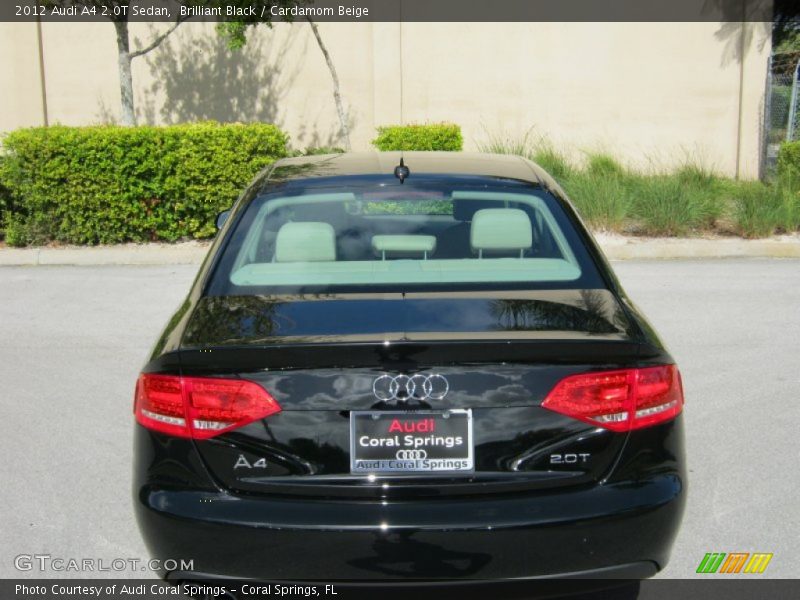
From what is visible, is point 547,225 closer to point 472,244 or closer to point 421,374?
point 472,244

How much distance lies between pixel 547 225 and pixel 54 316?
578 centimetres

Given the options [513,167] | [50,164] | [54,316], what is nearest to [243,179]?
[50,164]

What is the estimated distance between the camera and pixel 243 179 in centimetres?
1215

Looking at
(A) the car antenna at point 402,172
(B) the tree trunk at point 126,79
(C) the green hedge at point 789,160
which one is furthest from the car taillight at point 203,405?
(C) the green hedge at point 789,160

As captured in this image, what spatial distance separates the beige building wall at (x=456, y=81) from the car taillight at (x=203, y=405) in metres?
13.7

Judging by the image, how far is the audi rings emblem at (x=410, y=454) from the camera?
3.03m

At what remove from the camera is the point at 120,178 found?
38.8 feet

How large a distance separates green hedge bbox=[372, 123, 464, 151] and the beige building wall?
2529mm

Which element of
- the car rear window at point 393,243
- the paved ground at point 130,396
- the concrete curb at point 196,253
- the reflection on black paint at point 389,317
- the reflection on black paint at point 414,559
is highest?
the car rear window at point 393,243

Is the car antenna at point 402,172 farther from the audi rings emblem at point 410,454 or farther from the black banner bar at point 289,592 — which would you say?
the black banner bar at point 289,592

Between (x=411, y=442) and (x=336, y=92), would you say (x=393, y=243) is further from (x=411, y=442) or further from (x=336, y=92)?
(x=336, y=92)

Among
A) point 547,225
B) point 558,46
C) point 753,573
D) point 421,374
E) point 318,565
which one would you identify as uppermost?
point 558,46

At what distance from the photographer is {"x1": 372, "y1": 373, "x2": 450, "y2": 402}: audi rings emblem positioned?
3.00 m

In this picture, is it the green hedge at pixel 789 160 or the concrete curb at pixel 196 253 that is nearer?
the concrete curb at pixel 196 253
